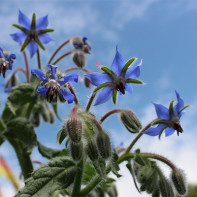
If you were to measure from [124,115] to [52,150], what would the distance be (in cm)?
67

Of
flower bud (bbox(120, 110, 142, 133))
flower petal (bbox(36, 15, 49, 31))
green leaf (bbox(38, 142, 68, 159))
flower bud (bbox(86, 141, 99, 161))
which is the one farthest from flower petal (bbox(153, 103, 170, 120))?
flower petal (bbox(36, 15, 49, 31))

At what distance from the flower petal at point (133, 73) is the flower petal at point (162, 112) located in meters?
0.16

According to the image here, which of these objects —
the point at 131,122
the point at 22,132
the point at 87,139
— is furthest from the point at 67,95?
the point at 22,132

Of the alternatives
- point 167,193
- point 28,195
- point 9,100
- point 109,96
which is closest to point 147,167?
point 167,193

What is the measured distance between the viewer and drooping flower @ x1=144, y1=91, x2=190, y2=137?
5.19 ft

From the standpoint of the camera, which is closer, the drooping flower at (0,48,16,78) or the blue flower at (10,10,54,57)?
the drooping flower at (0,48,16,78)

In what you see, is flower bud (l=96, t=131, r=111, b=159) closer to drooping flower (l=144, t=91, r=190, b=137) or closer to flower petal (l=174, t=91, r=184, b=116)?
drooping flower (l=144, t=91, r=190, b=137)

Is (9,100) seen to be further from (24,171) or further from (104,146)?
(104,146)

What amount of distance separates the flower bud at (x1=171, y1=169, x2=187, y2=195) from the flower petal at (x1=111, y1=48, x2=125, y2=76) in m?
0.53

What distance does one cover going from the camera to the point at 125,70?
1.54 m

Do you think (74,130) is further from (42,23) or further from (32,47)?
(42,23)

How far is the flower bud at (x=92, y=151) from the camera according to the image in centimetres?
135

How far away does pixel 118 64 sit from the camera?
1.52 m

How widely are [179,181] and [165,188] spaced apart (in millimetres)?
71
